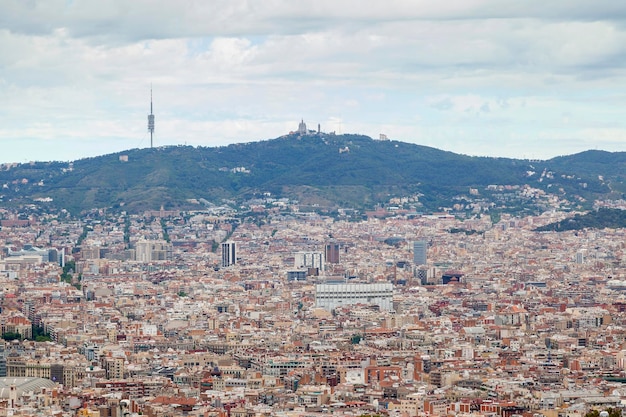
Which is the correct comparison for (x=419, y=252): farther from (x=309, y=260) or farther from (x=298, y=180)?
(x=298, y=180)

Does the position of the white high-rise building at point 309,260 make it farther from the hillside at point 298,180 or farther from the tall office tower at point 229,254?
the hillside at point 298,180

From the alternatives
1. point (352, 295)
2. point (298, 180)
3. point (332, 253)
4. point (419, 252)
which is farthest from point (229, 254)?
point (298, 180)

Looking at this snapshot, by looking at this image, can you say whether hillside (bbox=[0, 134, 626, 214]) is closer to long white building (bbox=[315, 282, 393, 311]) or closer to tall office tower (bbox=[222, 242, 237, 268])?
tall office tower (bbox=[222, 242, 237, 268])

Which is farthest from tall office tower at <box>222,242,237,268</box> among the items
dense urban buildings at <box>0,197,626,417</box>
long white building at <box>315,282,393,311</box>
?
long white building at <box>315,282,393,311</box>

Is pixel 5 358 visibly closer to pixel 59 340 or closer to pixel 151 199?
pixel 59 340

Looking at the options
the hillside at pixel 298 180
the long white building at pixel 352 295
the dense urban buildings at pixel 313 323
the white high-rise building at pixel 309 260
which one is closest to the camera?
the dense urban buildings at pixel 313 323

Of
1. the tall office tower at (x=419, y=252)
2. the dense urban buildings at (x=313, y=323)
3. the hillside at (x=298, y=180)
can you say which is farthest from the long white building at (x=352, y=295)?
the hillside at (x=298, y=180)
